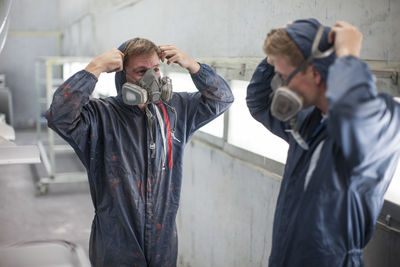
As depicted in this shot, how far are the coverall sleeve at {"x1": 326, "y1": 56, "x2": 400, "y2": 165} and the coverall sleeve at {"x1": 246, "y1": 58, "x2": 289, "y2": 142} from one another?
451mm

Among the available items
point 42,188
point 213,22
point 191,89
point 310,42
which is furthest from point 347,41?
point 42,188

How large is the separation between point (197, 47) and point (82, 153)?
1.27 m

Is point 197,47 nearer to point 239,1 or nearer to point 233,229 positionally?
point 239,1

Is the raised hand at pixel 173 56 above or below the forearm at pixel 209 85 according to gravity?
above

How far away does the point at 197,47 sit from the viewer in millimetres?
2625

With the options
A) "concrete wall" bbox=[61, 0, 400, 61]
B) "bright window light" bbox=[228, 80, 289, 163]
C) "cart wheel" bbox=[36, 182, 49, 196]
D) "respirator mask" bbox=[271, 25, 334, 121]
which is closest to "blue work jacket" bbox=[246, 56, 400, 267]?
"respirator mask" bbox=[271, 25, 334, 121]

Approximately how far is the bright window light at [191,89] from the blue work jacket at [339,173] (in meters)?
1.25

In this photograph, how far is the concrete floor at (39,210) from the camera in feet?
12.8

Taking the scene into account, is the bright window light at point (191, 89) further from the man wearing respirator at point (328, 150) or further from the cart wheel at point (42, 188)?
the cart wheel at point (42, 188)

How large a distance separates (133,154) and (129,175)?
91mm

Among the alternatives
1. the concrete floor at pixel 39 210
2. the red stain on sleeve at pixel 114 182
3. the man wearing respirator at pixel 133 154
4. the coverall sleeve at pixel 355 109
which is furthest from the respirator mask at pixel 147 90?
the concrete floor at pixel 39 210

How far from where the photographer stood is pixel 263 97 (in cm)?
148

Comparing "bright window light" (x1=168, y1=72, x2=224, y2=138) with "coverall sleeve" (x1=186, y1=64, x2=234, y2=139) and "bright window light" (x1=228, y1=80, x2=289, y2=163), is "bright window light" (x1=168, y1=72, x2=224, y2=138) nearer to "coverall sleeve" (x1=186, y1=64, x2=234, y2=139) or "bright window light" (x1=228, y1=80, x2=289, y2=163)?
"bright window light" (x1=228, y1=80, x2=289, y2=163)

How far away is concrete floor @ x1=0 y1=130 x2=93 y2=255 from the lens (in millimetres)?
3893
